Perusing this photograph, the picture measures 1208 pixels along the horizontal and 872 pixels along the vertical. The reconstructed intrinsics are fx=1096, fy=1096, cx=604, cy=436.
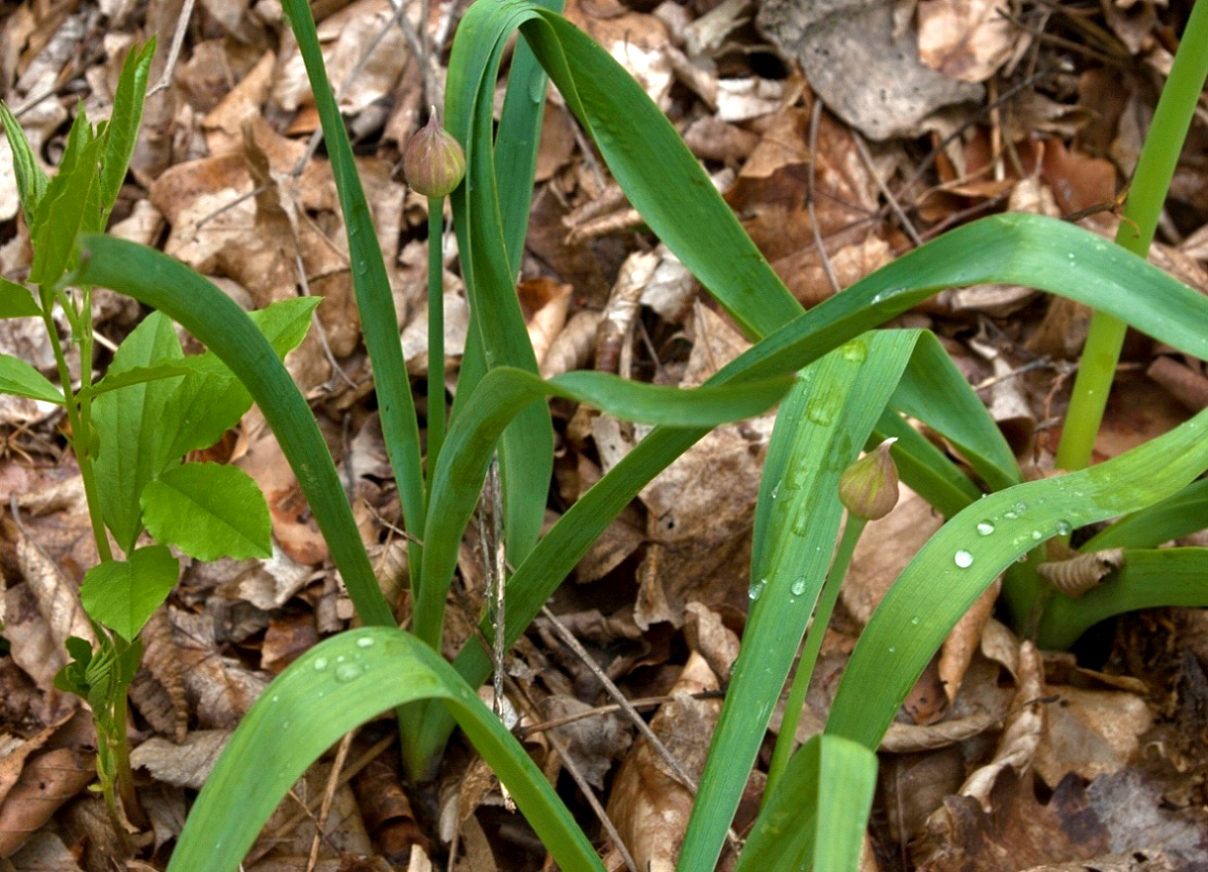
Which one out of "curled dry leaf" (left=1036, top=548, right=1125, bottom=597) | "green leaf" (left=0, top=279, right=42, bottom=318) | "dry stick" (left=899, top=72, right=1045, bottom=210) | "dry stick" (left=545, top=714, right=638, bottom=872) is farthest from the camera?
"dry stick" (left=899, top=72, right=1045, bottom=210)

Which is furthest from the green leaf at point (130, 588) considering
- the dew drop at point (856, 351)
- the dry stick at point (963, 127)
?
the dry stick at point (963, 127)

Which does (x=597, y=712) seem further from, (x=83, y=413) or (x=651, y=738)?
(x=83, y=413)

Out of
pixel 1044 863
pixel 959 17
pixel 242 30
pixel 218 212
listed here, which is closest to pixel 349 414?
pixel 218 212

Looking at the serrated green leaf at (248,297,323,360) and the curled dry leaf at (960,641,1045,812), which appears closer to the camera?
the serrated green leaf at (248,297,323,360)

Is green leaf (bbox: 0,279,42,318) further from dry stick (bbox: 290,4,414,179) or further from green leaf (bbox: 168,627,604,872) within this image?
dry stick (bbox: 290,4,414,179)

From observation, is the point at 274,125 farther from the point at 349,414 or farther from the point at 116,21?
the point at 349,414

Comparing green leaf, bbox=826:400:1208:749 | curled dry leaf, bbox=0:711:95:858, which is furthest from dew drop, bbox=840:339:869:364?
curled dry leaf, bbox=0:711:95:858

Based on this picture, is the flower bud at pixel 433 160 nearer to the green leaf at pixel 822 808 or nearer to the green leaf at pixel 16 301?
the green leaf at pixel 16 301
